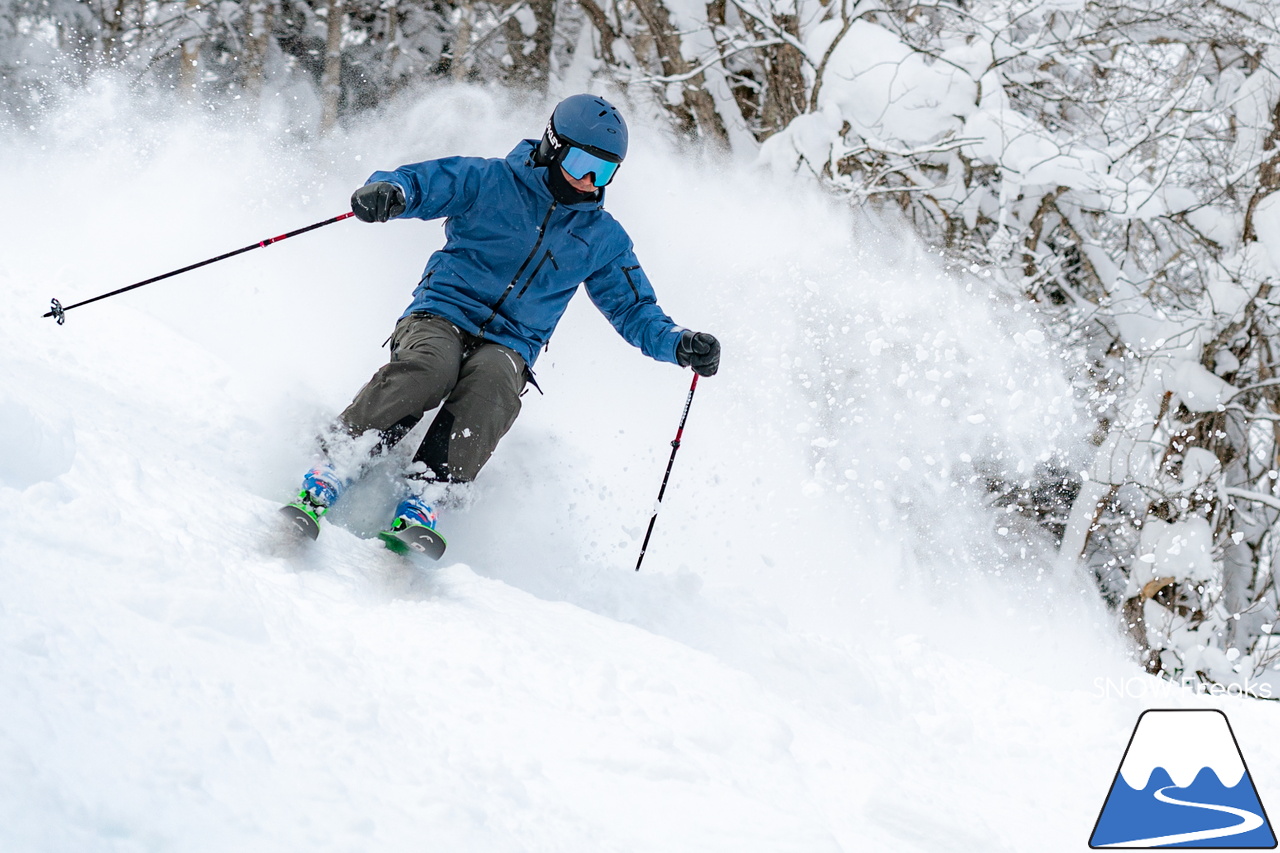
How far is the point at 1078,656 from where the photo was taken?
4281 millimetres

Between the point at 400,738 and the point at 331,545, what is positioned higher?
the point at 400,738

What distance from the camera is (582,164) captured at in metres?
3.15

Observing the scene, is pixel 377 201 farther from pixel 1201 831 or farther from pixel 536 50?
pixel 536 50

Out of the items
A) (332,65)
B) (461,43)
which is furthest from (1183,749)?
(332,65)

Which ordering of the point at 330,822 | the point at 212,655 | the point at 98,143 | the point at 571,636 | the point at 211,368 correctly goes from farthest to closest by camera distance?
1. the point at 98,143
2. the point at 211,368
3. the point at 571,636
4. the point at 212,655
5. the point at 330,822

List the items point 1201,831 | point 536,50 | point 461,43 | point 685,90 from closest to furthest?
point 1201,831 < point 685,90 < point 536,50 < point 461,43

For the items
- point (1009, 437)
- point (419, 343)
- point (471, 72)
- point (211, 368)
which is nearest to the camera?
point (419, 343)

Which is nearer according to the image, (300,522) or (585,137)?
(300,522)

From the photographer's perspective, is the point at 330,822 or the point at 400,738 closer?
the point at 330,822

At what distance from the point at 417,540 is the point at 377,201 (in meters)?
1.05

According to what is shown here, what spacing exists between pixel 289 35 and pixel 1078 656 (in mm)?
10685

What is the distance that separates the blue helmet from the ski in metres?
1.28

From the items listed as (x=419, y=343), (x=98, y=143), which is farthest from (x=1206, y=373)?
(x=98, y=143)

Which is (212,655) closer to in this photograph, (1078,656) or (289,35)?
(1078,656)
